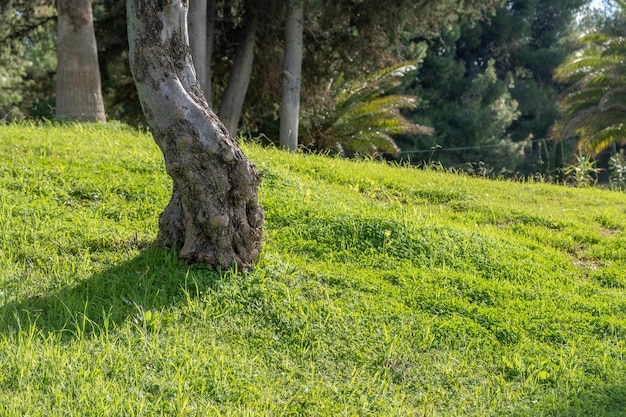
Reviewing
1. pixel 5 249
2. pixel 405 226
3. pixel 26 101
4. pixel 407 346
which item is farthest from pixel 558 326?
pixel 26 101

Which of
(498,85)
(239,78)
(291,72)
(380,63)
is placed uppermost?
(498,85)

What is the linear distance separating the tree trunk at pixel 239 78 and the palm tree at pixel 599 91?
9.60m

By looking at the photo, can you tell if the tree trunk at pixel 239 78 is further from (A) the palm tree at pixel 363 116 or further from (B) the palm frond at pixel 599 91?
(B) the palm frond at pixel 599 91

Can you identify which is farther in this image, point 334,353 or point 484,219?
A: point 484,219

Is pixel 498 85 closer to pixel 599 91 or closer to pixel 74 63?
pixel 599 91

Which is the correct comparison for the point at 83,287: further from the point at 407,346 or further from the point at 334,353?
the point at 407,346

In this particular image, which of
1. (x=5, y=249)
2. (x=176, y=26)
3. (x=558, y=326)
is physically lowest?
(x=558, y=326)

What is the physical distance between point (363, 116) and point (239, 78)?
239 inches

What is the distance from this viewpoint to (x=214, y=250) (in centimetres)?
519

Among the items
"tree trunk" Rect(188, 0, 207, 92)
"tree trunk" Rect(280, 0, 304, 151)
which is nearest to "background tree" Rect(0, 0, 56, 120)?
"tree trunk" Rect(188, 0, 207, 92)

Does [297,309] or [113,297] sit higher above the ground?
[113,297]

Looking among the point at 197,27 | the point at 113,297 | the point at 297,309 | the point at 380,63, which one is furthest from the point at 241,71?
the point at 113,297

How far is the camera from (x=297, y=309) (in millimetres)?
4938

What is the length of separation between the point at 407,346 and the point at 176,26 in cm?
281
